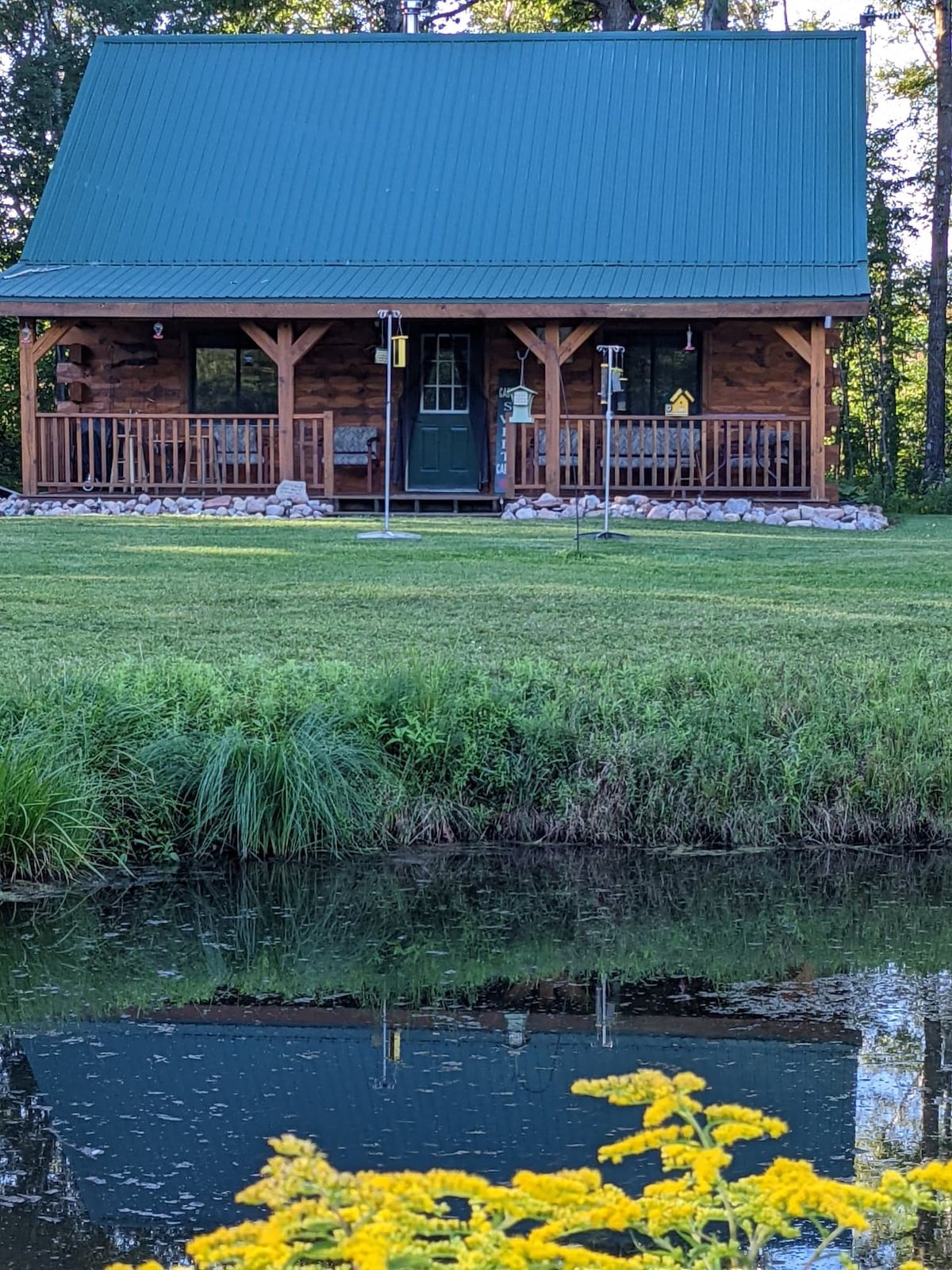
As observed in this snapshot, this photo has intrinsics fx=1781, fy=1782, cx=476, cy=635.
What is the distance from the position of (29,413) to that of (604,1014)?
1594 cm

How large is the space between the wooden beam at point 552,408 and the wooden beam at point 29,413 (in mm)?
5838

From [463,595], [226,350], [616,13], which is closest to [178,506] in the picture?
[226,350]

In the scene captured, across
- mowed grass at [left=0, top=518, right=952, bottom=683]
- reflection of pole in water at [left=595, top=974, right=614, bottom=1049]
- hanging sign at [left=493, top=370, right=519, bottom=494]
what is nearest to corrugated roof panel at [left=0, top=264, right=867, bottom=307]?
hanging sign at [left=493, top=370, right=519, bottom=494]

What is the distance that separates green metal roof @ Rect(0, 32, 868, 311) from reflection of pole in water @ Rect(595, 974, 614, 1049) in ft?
46.0

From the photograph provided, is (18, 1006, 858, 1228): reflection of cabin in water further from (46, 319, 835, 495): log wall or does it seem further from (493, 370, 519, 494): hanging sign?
(46, 319, 835, 495): log wall

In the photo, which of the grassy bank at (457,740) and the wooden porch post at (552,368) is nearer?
the grassy bank at (457,740)

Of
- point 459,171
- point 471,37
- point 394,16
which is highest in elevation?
point 394,16

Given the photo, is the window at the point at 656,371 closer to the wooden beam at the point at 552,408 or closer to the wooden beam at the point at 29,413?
the wooden beam at the point at 552,408

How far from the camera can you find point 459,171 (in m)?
22.1

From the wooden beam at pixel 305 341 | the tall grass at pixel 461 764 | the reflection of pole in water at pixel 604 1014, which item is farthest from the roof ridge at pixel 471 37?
the reflection of pole in water at pixel 604 1014

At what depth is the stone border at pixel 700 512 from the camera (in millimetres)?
18469

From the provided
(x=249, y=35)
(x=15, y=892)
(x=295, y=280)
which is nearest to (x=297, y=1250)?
(x=15, y=892)

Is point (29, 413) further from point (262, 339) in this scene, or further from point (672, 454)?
point (672, 454)

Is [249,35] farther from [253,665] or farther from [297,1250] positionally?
[297,1250]
